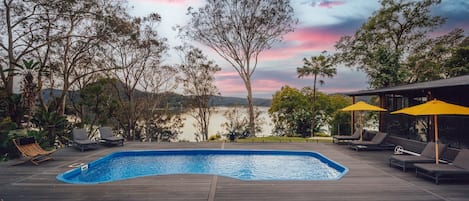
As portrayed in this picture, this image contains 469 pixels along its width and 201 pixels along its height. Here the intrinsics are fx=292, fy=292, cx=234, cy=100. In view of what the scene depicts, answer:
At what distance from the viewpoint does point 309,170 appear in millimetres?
9016

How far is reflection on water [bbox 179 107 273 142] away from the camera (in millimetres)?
21188

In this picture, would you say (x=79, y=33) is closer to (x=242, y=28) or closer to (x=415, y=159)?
(x=242, y=28)

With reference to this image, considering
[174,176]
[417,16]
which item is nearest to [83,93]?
[174,176]

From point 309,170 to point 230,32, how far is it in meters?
11.6

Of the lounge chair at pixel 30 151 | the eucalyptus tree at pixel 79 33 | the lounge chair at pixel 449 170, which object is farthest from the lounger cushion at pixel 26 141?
the lounge chair at pixel 449 170

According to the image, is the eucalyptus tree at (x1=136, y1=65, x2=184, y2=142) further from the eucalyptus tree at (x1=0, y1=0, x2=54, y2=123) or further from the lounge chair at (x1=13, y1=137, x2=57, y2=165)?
the lounge chair at (x1=13, y1=137, x2=57, y2=165)

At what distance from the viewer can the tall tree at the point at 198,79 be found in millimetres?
20125

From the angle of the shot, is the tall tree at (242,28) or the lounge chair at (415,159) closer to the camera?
the lounge chair at (415,159)

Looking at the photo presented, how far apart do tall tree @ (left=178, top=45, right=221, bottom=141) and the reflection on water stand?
21.8 inches

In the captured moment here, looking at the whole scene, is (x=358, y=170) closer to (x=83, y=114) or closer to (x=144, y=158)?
(x=144, y=158)

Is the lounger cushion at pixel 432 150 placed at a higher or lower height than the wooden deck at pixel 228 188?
higher

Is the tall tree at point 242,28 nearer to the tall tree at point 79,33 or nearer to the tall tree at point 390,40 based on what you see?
the tall tree at point 79,33

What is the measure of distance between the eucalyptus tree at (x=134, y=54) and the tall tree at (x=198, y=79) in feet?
6.60

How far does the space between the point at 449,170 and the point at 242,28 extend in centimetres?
1398
